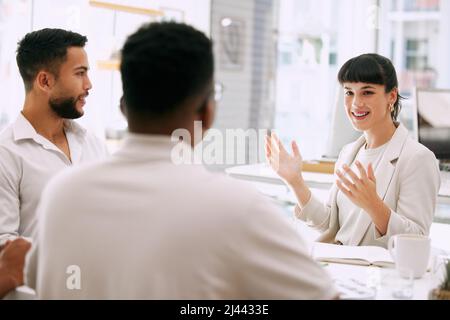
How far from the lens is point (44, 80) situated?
1967mm

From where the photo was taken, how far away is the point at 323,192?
320cm

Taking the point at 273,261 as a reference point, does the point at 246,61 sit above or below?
above

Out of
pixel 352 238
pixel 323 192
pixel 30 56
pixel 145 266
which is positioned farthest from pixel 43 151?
pixel 323 192

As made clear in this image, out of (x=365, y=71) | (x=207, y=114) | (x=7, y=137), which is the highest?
(x=365, y=71)

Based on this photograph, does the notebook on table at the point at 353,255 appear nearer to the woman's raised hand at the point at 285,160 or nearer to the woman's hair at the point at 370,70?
the woman's raised hand at the point at 285,160

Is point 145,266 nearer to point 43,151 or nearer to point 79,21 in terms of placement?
point 43,151

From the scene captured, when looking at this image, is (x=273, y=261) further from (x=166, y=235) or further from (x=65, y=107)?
(x=65, y=107)

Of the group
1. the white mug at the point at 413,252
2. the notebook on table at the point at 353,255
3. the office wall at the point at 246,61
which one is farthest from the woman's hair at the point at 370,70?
the office wall at the point at 246,61

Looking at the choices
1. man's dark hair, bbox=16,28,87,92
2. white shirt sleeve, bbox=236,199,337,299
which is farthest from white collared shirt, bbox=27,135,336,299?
man's dark hair, bbox=16,28,87,92

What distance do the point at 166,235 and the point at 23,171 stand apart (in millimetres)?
1123

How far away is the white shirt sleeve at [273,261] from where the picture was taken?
851 mm

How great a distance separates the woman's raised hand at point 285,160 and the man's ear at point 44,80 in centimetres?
73

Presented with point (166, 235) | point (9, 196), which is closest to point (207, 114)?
point (166, 235)

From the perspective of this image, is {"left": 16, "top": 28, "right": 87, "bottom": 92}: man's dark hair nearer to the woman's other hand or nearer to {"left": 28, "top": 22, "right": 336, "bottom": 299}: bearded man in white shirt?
the woman's other hand
